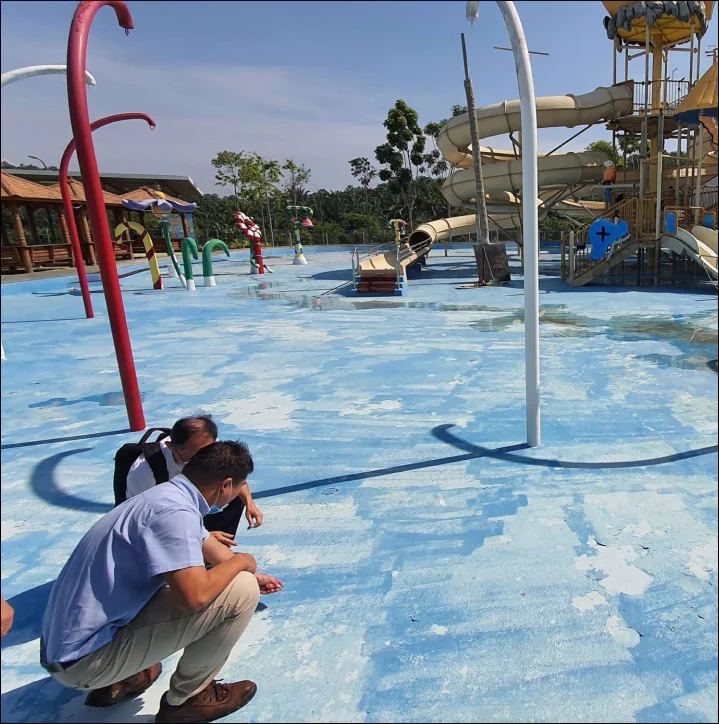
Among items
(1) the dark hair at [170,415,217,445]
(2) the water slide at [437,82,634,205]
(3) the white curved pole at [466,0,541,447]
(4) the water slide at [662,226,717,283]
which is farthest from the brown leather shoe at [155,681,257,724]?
(2) the water slide at [437,82,634,205]

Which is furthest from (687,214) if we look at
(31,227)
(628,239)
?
(31,227)

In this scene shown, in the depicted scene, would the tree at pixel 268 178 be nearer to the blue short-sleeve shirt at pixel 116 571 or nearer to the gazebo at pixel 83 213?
the gazebo at pixel 83 213

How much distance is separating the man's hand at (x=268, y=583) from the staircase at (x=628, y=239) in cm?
1181

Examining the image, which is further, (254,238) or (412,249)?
(254,238)

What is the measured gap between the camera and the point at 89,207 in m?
3.96

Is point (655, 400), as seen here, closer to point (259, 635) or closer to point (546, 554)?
point (546, 554)

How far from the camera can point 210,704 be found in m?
1.84

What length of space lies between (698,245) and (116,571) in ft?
37.9

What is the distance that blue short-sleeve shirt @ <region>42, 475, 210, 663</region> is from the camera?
1.62 meters

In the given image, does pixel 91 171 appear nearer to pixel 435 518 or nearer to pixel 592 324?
pixel 435 518

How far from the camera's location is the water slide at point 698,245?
33.2 ft

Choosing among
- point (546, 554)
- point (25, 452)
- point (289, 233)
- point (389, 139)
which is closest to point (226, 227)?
point (289, 233)

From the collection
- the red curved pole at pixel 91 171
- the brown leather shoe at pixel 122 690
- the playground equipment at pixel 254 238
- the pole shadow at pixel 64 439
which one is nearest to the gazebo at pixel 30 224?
the playground equipment at pixel 254 238

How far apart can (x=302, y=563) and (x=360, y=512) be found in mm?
553
